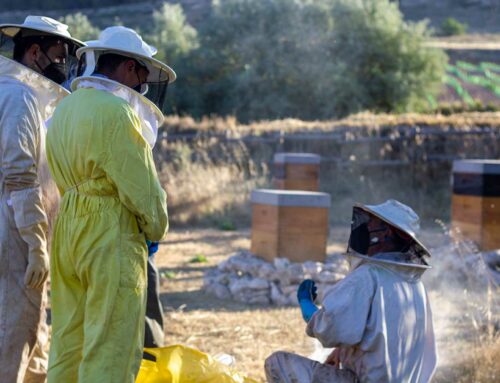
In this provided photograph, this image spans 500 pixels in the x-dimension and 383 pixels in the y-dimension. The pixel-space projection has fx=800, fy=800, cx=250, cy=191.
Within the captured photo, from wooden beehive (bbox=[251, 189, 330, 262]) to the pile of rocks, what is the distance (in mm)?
153

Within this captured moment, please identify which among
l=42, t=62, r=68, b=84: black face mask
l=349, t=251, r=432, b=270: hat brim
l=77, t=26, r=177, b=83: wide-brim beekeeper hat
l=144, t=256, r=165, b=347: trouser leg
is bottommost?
l=144, t=256, r=165, b=347: trouser leg

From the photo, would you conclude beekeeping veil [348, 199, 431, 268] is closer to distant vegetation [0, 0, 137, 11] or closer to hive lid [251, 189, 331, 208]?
hive lid [251, 189, 331, 208]

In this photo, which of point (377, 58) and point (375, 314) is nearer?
point (375, 314)

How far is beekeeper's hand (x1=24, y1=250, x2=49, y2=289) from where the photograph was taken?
4.04 meters

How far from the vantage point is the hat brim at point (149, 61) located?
3604mm

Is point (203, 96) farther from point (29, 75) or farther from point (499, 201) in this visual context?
point (29, 75)

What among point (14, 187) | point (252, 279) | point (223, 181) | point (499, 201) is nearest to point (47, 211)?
point (14, 187)

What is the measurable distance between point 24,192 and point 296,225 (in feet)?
16.4

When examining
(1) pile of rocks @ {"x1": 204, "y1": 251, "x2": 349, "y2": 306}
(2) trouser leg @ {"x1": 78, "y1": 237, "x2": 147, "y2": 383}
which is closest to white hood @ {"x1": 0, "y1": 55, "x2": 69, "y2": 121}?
(2) trouser leg @ {"x1": 78, "y1": 237, "x2": 147, "y2": 383}

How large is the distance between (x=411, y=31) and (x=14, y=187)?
2857 cm

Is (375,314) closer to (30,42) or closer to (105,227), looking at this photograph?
(105,227)

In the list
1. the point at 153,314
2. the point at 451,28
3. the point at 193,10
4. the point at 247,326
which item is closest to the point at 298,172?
the point at 247,326

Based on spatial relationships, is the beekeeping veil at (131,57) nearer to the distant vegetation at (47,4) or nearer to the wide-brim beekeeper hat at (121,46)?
the wide-brim beekeeper hat at (121,46)

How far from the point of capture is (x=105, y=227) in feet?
11.1
